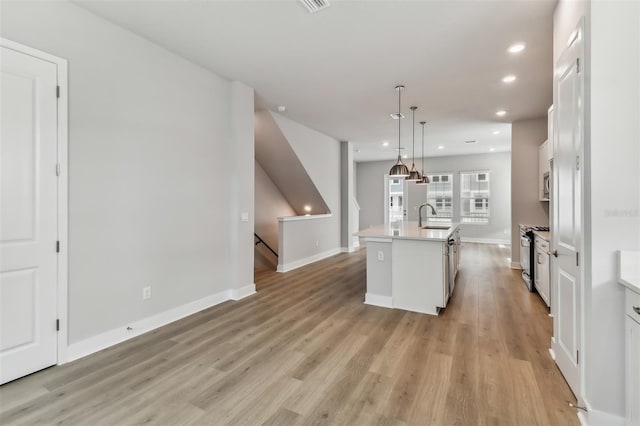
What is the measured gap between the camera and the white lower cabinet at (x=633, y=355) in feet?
4.95

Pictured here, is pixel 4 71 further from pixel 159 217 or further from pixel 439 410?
pixel 439 410

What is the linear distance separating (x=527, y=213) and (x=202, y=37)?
616cm

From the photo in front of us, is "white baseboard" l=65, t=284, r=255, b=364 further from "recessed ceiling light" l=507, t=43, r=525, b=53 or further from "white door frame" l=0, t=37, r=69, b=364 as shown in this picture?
"recessed ceiling light" l=507, t=43, r=525, b=53

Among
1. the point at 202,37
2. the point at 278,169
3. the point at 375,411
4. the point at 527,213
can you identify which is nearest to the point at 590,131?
the point at 375,411

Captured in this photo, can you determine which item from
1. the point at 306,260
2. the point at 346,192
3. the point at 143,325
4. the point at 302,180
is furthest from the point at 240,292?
the point at 346,192

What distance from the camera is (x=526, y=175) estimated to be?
19.0 feet

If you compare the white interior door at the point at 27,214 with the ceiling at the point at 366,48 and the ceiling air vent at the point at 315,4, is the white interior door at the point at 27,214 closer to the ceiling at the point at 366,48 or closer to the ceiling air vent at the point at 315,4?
the ceiling at the point at 366,48

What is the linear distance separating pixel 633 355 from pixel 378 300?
8.17 feet

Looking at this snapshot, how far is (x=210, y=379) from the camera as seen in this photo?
2.21m

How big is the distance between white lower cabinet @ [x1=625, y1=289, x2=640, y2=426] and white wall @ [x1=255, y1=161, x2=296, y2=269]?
5584 millimetres

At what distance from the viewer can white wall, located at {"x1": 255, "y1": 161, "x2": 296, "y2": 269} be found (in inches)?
261

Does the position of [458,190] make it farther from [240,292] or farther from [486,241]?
[240,292]

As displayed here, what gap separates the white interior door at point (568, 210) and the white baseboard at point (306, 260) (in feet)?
14.1

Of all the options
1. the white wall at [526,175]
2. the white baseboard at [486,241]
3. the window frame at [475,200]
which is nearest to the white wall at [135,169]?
the white wall at [526,175]
